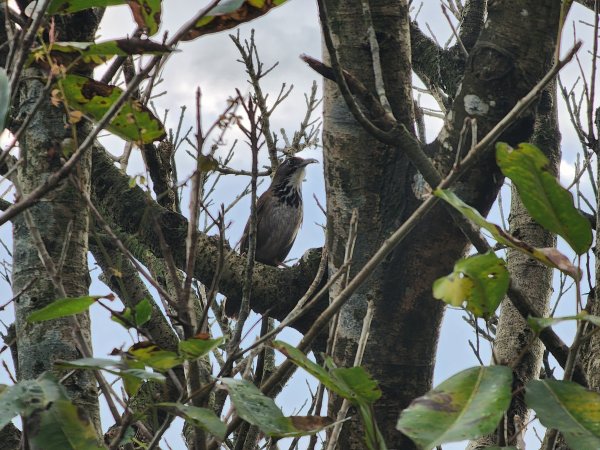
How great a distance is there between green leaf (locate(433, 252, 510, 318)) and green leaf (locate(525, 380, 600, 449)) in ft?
0.43

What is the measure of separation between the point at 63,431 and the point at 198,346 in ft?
0.69

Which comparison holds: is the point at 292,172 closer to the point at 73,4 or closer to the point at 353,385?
the point at 73,4

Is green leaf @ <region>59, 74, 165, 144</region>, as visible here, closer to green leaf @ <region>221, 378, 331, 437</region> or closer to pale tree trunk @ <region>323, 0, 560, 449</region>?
green leaf @ <region>221, 378, 331, 437</region>

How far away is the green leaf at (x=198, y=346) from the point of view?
1.04 meters

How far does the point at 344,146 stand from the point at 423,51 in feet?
6.10

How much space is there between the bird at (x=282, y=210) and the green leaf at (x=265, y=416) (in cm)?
553

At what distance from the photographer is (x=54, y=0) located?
1252mm

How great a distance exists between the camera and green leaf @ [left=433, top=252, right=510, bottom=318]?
0.99m

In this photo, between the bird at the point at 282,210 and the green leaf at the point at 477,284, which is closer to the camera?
the green leaf at the point at 477,284

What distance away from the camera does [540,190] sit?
43.5 inches

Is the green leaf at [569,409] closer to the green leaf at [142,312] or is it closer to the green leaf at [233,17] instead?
the green leaf at [142,312]

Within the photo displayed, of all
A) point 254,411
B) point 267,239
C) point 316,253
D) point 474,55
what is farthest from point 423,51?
point 254,411

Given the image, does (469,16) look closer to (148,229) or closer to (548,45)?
(548,45)

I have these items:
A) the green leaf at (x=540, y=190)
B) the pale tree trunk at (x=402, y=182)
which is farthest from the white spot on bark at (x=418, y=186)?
the green leaf at (x=540, y=190)
